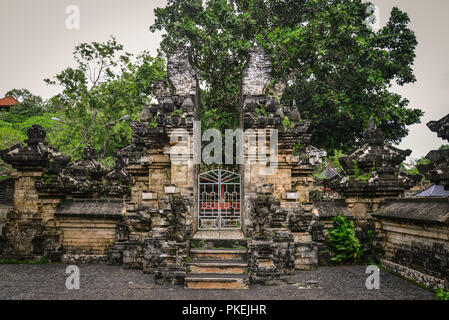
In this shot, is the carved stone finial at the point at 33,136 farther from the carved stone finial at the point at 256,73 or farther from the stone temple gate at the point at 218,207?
the carved stone finial at the point at 256,73

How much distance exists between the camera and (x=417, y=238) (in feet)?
22.5

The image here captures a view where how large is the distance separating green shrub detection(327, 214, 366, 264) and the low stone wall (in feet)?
2.28

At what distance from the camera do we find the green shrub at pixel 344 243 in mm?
8688

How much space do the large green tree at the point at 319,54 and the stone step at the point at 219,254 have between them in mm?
10999

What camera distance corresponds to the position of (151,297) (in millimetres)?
5977

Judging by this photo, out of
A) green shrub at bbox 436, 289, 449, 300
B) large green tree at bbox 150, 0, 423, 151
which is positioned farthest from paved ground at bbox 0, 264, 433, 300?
large green tree at bbox 150, 0, 423, 151

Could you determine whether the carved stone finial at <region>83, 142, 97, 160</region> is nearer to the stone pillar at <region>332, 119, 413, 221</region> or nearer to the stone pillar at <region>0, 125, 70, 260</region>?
the stone pillar at <region>0, 125, 70, 260</region>

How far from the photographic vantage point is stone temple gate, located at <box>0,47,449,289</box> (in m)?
7.08

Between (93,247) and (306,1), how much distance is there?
744 inches

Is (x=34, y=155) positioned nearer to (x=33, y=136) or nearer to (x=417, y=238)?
(x=33, y=136)

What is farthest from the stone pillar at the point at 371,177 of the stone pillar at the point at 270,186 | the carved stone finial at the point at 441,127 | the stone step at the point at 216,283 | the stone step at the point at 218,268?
the stone step at the point at 216,283

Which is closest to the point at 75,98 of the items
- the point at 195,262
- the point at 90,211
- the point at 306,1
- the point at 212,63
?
the point at 212,63
